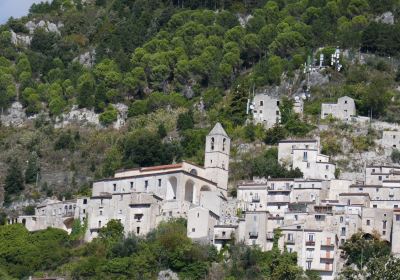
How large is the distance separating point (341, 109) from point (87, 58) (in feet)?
100

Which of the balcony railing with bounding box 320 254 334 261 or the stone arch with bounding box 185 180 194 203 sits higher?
the stone arch with bounding box 185 180 194 203

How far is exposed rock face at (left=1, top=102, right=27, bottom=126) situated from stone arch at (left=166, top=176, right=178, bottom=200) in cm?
2821

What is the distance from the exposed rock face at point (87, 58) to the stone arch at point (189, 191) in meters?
35.9

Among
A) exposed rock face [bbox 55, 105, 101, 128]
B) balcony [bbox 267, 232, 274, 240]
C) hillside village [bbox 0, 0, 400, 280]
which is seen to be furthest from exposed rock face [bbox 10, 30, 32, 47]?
balcony [bbox 267, 232, 274, 240]

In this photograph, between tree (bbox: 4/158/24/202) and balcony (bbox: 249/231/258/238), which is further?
tree (bbox: 4/158/24/202)

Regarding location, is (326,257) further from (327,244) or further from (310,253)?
(310,253)

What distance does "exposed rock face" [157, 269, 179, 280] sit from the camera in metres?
72.4

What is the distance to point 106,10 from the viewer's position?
411ft

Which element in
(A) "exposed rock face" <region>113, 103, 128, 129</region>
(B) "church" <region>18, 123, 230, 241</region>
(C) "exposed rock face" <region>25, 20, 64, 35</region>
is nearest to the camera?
(B) "church" <region>18, 123, 230, 241</region>

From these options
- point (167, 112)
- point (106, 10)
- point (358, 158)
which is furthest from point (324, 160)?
point (106, 10)

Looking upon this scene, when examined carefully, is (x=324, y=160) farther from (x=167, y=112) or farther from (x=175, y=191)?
(x=167, y=112)

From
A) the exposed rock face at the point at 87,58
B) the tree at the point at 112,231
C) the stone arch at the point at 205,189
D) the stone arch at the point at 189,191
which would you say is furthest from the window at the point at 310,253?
the exposed rock face at the point at 87,58

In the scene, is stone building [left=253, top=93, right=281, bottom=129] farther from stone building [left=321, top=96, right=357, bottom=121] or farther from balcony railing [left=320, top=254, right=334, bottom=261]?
balcony railing [left=320, top=254, right=334, bottom=261]

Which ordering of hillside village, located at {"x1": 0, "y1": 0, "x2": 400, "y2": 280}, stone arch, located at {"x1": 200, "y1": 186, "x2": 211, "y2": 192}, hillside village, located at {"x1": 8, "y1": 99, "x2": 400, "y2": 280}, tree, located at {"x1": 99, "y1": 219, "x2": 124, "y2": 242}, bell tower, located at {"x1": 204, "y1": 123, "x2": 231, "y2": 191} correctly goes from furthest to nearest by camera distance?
bell tower, located at {"x1": 204, "y1": 123, "x2": 231, "y2": 191}, stone arch, located at {"x1": 200, "y1": 186, "x2": 211, "y2": 192}, tree, located at {"x1": 99, "y1": 219, "x2": 124, "y2": 242}, hillside village, located at {"x1": 0, "y1": 0, "x2": 400, "y2": 280}, hillside village, located at {"x1": 8, "y1": 99, "x2": 400, "y2": 280}
